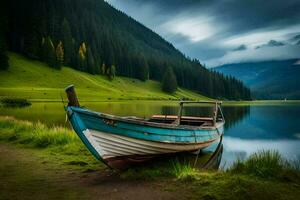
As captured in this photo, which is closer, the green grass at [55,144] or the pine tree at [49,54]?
the green grass at [55,144]

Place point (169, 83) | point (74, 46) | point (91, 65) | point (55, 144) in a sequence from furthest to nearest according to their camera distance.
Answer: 1. point (169, 83)
2. point (74, 46)
3. point (91, 65)
4. point (55, 144)

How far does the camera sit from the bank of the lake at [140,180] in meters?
10.2

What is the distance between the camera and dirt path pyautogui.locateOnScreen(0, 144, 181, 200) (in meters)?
10.3

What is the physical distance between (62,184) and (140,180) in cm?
312

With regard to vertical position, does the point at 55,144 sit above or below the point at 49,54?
below

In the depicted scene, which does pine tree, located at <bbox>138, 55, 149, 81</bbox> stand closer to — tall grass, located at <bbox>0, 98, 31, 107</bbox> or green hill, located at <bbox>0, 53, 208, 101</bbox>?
green hill, located at <bbox>0, 53, 208, 101</bbox>

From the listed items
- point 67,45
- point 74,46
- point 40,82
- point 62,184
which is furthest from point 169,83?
point 62,184

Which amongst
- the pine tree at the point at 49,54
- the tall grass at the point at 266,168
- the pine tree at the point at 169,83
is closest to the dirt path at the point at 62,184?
the tall grass at the point at 266,168

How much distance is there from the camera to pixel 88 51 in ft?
475

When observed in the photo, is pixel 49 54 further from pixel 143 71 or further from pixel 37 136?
pixel 37 136

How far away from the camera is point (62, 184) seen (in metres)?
11.7

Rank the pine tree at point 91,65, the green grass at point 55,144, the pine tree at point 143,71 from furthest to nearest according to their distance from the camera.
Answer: the pine tree at point 143,71
the pine tree at point 91,65
the green grass at point 55,144

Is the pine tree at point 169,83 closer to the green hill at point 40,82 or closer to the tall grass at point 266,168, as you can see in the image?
the green hill at point 40,82

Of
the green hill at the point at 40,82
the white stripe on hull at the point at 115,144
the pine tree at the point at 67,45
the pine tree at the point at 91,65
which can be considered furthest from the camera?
the pine tree at the point at 91,65
